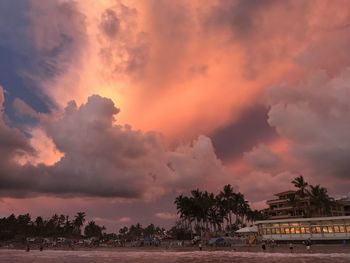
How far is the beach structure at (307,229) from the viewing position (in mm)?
87000

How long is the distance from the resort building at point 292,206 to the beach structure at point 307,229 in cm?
3451

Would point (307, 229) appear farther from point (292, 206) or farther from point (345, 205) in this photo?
A: point (345, 205)

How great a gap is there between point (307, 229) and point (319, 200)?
34.2 metres

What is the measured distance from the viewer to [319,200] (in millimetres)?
124875

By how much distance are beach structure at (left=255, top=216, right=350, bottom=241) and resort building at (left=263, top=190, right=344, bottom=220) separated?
113 feet

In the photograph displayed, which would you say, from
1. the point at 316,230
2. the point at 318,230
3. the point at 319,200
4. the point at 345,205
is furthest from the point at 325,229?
the point at 345,205

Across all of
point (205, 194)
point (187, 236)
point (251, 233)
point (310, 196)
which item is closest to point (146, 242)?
point (187, 236)

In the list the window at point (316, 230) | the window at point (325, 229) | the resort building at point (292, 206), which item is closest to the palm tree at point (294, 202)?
the resort building at point (292, 206)

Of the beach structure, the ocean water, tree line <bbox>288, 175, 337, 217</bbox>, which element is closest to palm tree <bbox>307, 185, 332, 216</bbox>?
tree line <bbox>288, 175, 337, 217</bbox>

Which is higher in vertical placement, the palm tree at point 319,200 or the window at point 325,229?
the palm tree at point 319,200

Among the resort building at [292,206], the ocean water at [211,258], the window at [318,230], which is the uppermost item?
the resort building at [292,206]

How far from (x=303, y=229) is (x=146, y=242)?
6589cm

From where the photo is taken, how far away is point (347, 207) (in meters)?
144

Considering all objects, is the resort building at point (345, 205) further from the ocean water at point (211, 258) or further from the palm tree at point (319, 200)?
the ocean water at point (211, 258)
